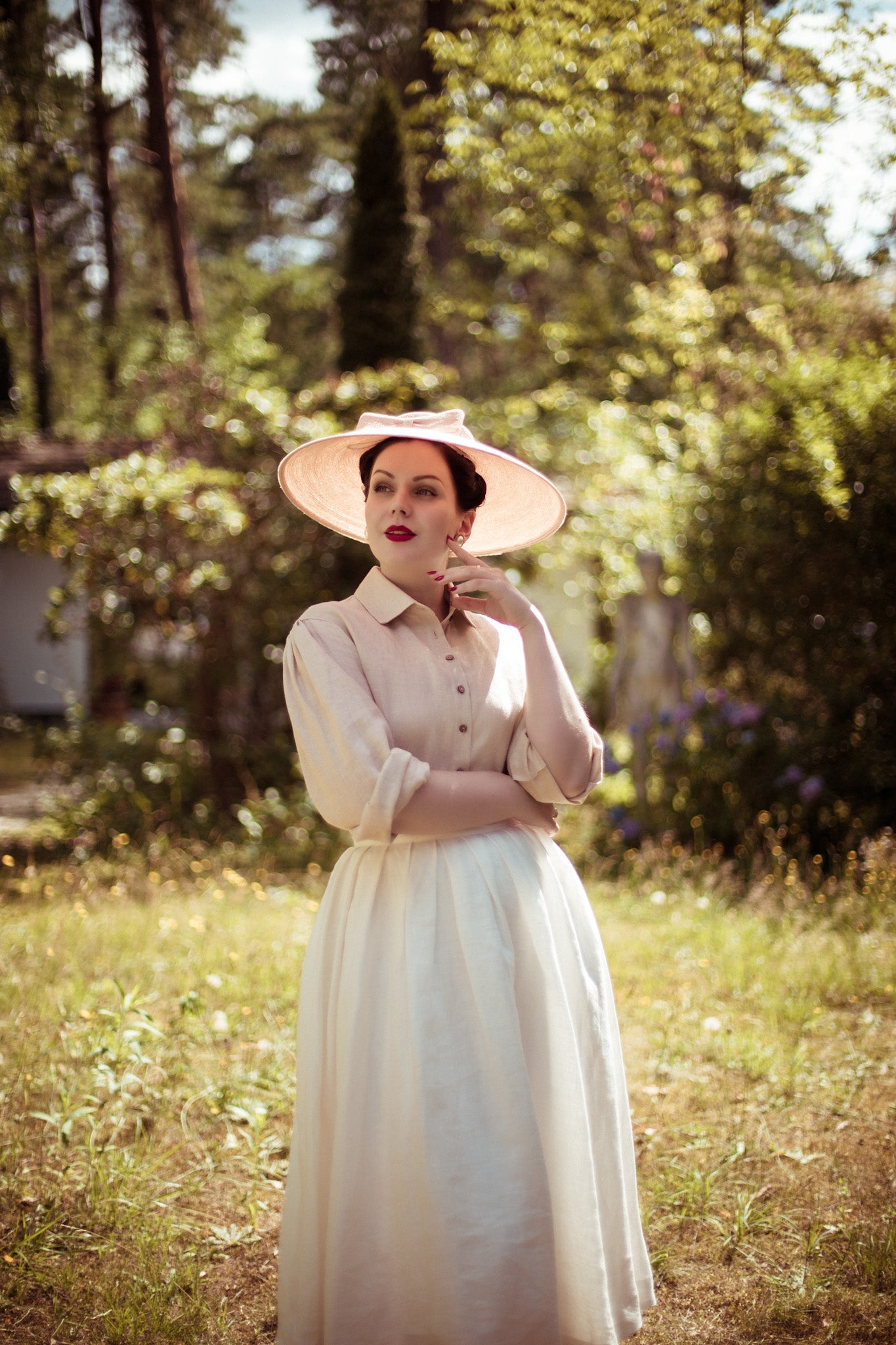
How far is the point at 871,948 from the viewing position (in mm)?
4684

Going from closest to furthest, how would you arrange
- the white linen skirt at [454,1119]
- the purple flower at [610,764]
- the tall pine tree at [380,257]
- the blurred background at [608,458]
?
1. the white linen skirt at [454,1119]
2. the blurred background at [608,458]
3. the purple flower at [610,764]
4. the tall pine tree at [380,257]

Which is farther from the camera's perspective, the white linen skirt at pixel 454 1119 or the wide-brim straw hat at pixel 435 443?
the wide-brim straw hat at pixel 435 443

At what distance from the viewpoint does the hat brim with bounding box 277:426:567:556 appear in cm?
213

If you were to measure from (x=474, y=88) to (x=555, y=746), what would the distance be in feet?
23.0

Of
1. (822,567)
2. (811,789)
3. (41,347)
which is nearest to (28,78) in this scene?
(822,567)

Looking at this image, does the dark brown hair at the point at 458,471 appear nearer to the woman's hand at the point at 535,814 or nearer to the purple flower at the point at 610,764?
the woman's hand at the point at 535,814

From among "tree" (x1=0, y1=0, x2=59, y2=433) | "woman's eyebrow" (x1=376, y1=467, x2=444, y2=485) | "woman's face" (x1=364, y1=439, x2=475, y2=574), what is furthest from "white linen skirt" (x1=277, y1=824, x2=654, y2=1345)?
"tree" (x1=0, y1=0, x2=59, y2=433)

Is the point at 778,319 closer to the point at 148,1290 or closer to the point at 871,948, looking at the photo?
the point at 871,948

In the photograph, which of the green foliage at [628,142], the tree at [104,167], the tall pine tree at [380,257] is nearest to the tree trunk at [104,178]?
the tree at [104,167]

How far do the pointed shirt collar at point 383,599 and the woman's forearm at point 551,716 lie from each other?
242 mm

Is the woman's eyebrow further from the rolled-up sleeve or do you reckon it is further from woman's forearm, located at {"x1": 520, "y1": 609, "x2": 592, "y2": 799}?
the rolled-up sleeve

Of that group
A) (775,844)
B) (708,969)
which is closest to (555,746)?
(708,969)

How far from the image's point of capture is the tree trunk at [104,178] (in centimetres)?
1088

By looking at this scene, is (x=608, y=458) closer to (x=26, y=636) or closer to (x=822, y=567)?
(x=822, y=567)
